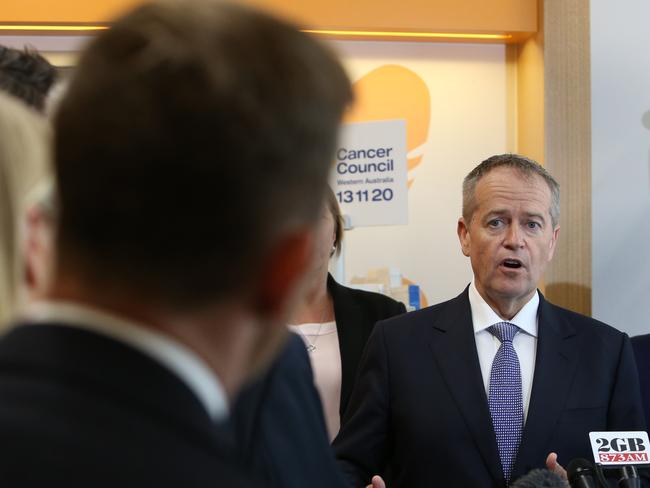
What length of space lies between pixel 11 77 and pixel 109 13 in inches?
113

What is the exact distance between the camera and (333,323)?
114 inches

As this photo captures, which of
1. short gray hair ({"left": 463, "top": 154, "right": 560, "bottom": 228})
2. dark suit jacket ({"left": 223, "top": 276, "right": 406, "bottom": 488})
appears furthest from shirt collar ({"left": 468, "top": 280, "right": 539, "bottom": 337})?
dark suit jacket ({"left": 223, "top": 276, "right": 406, "bottom": 488})

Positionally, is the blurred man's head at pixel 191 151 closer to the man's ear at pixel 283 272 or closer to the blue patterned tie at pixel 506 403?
the man's ear at pixel 283 272

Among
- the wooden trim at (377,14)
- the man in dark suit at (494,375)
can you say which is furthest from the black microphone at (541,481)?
the wooden trim at (377,14)

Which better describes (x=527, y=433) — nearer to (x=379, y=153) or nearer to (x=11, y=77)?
(x=11, y=77)

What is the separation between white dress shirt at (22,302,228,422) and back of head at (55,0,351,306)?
0.08 feet

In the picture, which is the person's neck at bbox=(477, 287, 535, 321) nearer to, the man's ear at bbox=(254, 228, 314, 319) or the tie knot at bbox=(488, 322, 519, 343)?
the tie knot at bbox=(488, 322, 519, 343)

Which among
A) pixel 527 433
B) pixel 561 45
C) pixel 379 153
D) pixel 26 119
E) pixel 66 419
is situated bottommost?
pixel 527 433

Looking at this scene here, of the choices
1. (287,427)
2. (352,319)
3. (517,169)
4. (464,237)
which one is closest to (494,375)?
(464,237)

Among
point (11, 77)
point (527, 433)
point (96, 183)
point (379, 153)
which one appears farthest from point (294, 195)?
point (379, 153)

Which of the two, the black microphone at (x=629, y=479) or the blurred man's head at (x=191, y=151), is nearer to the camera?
the blurred man's head at (x=191, y=151)

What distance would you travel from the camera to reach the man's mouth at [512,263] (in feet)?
7.66

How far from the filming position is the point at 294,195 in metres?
0.58

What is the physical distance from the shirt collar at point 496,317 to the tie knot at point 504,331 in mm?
12
